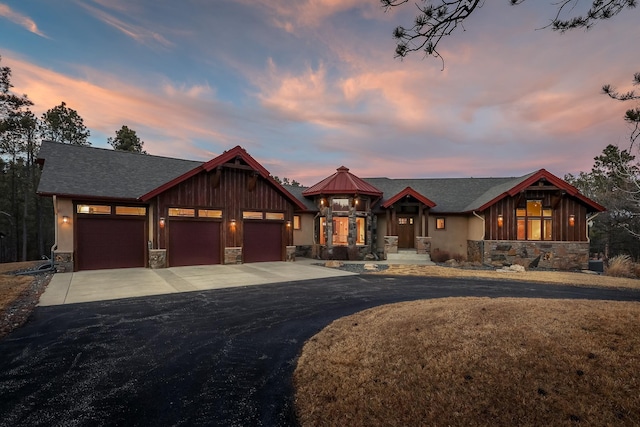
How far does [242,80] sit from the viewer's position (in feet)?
59.6

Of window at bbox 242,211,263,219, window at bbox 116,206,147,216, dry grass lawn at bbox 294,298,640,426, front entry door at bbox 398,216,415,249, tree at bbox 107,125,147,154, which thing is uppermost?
tree at bbox 107,125,147,154

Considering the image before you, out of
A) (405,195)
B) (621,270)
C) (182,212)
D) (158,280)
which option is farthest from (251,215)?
(621,270)

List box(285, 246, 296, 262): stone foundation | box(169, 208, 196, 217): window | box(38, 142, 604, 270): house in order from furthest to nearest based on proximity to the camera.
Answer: box(285, 246, 296, 262): stone foundation
box(169, 208, 196, 217): window
box(38, 142, 604, 270): house

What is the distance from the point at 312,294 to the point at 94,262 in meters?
11.8

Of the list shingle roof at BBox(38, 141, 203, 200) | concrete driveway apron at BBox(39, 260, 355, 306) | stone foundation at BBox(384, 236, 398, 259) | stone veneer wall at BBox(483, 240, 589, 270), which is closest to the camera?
concrete driveway apron at BBox(39, 260, 355, 306)

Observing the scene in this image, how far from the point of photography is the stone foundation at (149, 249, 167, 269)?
14.8 m

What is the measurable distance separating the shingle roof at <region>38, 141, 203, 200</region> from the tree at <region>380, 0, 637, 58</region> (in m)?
14.8

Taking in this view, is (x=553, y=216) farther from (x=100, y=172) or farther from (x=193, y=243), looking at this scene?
(x=100, y=172)

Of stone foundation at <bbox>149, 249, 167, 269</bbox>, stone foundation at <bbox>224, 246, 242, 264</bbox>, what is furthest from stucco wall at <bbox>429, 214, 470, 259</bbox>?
stone foundation at <bbox>149, 249, 167, 269</bbox>

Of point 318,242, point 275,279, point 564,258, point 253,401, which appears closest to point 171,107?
point 318,242

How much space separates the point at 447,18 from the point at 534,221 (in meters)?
19.6

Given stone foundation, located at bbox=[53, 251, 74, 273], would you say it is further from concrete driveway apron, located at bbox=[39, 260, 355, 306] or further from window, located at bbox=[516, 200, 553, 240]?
window, located at bbox=[516, 200, 553, 240]

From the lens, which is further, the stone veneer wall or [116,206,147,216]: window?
the stone veneer wall

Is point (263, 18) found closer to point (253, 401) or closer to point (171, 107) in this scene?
point (171, 107)
